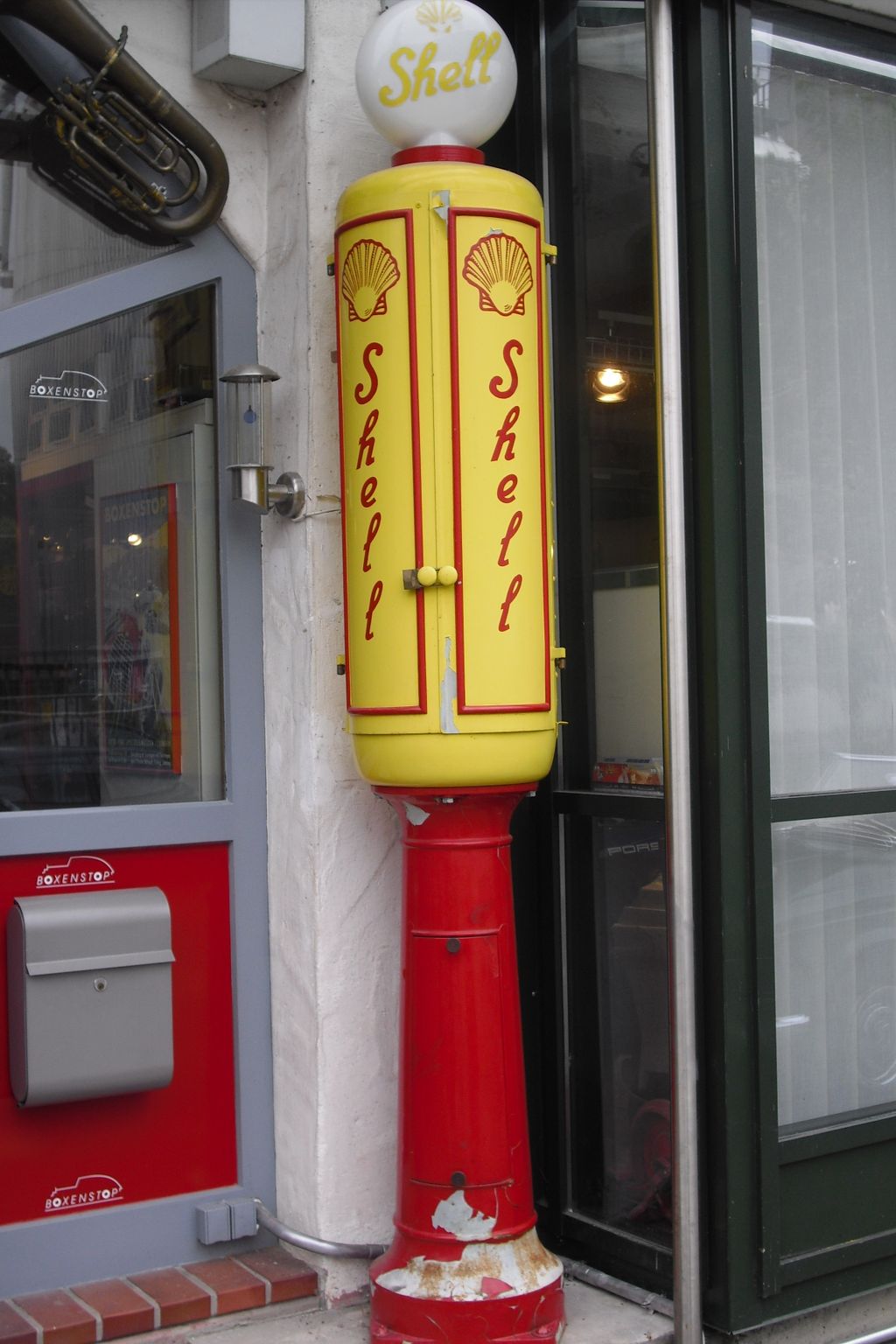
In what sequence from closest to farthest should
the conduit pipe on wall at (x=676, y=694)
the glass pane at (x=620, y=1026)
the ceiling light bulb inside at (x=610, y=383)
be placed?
1. the conduit pipe on wall at (x=676, y=694)
2. the glass pane at (x=620, y=1026)
3. the ceiling light bulb inside at (x=610, y=383)

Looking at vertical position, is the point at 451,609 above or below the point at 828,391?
below

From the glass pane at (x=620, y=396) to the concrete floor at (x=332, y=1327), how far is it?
107 cm

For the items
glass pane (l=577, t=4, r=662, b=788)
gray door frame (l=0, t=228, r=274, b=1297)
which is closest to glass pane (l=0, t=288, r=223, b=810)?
gray door frame (l=0, t=228, r=274, b=1297)

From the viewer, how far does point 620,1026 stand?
3209 mm

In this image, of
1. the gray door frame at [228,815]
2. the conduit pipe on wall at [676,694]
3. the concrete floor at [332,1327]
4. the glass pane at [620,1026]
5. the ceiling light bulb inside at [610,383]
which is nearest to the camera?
the conduit pipe on wall at [676,694]

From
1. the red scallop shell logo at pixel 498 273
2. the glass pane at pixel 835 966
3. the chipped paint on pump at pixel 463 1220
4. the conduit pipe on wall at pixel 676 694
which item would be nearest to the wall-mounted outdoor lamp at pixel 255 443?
the red scallop shell logo at pixel 498 273

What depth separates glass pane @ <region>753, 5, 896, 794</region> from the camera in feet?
10.5

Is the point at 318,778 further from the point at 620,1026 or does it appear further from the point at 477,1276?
the point at 477,1276

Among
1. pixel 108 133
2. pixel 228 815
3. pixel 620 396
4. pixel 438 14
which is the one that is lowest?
pixel 228 815

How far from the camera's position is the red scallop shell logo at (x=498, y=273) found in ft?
9.08

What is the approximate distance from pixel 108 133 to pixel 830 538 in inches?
68.5

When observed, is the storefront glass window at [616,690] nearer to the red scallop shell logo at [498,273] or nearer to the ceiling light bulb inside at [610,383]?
the ceiling light bulb inside at [610,383]

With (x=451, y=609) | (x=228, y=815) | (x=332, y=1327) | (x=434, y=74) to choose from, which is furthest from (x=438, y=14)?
(x=332, y=1327)

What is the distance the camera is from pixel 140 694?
3150 mm
